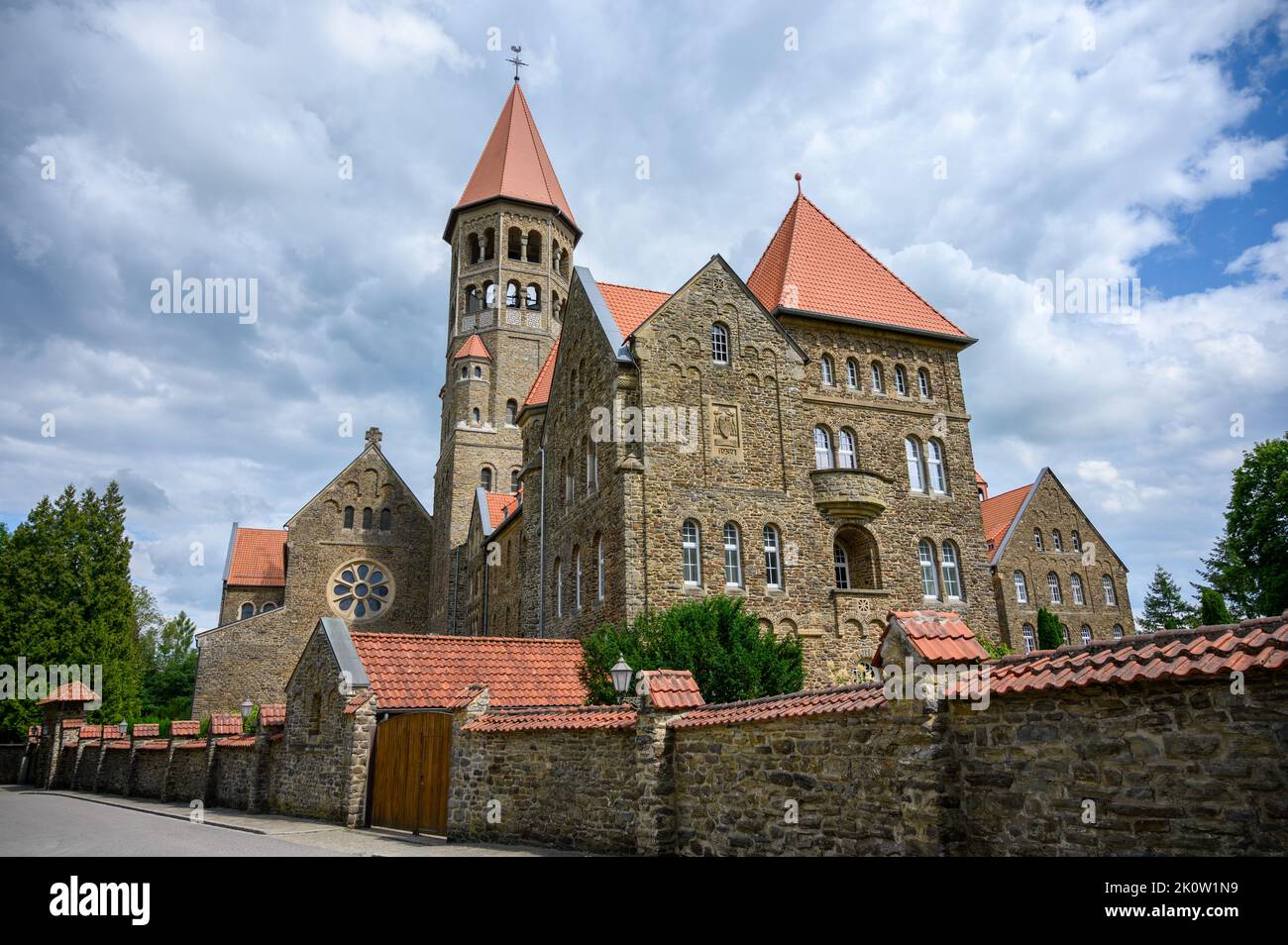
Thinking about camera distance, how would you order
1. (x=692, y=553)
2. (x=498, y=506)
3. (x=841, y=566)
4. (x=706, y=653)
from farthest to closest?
(x=498, y=506), (x=841, y=566), (x=692, y=553), (x=706, y=653)

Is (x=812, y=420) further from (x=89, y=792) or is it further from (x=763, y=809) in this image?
(x=89, y=792)

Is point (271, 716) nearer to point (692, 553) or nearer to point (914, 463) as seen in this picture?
point (692, 553)

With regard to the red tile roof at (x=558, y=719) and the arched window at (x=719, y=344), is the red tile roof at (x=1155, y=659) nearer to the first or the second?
the red tile roof at (x=558, y=719)

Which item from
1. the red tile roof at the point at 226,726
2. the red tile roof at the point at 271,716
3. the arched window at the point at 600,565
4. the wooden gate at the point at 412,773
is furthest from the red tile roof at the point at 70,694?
the wooden gate at the point at 412,773

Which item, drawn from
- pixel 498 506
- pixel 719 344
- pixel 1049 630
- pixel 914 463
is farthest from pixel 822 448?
pixel 498 506

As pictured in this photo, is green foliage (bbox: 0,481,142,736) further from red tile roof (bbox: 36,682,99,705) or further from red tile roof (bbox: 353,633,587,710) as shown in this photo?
red tile roof (bbox: 353,633,587,710)

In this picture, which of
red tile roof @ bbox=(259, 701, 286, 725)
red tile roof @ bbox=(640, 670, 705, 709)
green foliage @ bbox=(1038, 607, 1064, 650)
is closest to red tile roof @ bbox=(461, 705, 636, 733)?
red tile roof @ bbox=(640, 670, 705, 709)

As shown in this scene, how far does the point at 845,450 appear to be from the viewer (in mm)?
25094

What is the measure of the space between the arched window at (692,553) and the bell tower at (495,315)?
913 inches

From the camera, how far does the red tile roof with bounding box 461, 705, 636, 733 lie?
11.4m

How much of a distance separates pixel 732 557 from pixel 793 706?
1280 centimetres

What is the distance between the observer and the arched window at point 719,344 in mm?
23375
